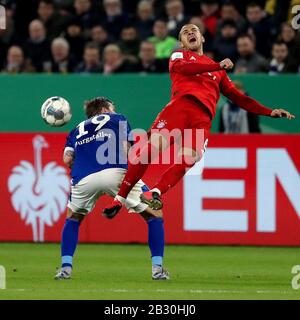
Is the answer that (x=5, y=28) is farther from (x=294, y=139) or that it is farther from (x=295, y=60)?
(x=294, y=139)

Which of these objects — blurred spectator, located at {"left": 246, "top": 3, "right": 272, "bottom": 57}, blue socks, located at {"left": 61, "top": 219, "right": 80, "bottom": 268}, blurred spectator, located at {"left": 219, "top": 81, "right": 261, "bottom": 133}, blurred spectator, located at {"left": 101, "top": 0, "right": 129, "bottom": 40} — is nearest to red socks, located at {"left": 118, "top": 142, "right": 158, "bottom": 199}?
blue socks, located at {"left": 61, "top": 219, "right": 80, "bottom": 268}

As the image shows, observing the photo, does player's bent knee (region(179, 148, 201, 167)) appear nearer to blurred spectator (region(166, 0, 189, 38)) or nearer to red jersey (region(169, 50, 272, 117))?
red jersey (region(169, 50, 272, 117))

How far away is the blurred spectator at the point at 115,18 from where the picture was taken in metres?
20.7

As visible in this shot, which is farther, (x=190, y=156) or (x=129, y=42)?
(x=129, y=42)

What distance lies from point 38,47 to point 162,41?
2.26m

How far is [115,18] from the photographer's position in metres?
20.7

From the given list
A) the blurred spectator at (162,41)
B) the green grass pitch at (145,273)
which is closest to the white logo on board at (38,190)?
the green grass pitch at (145,273)

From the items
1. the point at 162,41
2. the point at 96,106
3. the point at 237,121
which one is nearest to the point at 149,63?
the point at 162,41

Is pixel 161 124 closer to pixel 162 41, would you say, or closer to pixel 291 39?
pixel 291 39

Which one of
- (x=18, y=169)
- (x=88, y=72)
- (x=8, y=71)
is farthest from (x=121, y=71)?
(x=18, y=169)

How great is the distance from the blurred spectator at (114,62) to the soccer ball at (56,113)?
21.0ft

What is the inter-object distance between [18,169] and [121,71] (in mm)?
3424

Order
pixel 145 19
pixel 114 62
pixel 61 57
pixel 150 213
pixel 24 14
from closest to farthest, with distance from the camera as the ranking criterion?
pixel 150 213 < pixel 114 62 < pixel 61 57 < pixel 145 19 < pixel 24 14

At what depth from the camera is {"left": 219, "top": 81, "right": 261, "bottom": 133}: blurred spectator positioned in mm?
18328
